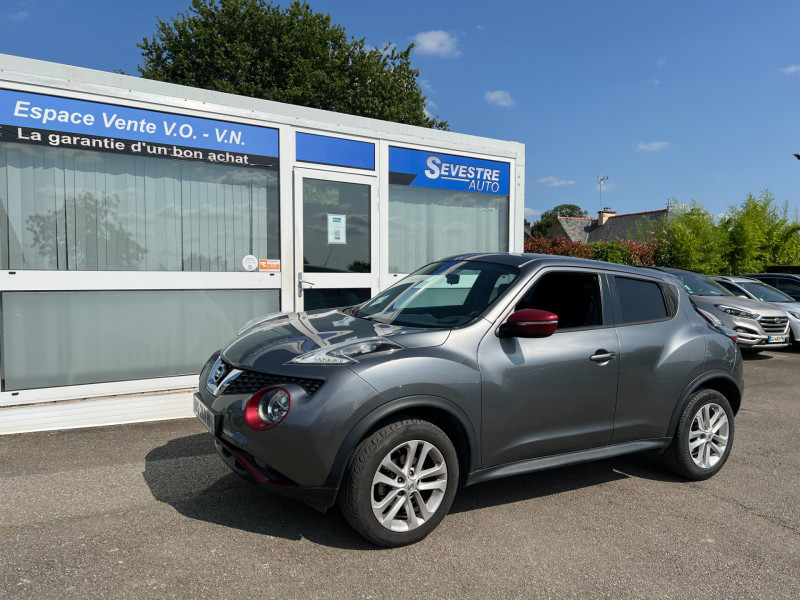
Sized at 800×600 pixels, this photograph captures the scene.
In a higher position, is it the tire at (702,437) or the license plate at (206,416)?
the license plate at (206,416)

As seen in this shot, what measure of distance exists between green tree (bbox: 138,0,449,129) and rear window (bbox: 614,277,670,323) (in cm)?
2185

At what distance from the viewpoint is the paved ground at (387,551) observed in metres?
2.91

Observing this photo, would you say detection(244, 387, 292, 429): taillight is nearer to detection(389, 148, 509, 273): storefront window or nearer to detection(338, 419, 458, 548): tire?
detection(338, 419, 458, 548): tire

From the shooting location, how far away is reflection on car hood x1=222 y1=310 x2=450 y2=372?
3379mm

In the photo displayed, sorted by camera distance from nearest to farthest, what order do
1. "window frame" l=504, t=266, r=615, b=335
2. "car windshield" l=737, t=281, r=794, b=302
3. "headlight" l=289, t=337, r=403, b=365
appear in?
"headlight" l=289, t=337, r=403, b=365 < "window frame" l=504, t=266, r=615, b=335 < "car windshield" l=737, t=281, r=794, b=302

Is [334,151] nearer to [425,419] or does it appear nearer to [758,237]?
[425,419]

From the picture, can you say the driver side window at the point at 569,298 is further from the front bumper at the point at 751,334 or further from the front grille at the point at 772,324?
the front grille at the point at 772,324

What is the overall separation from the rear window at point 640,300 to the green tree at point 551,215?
87.2 meters

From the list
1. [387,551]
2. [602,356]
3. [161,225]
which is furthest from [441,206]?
[387,551]

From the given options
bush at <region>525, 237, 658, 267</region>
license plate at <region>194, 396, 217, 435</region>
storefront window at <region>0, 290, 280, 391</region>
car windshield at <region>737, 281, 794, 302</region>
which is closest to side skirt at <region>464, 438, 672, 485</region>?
license plate at <region>194, 396, 217, 435</region>

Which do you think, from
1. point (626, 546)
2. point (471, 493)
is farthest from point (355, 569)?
point (626, 546)

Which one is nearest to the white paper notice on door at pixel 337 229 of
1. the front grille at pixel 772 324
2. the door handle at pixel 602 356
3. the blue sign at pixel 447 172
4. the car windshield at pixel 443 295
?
the blue sign at pixel 447 172

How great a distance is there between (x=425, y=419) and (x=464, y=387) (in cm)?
29

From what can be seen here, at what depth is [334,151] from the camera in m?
7.03
